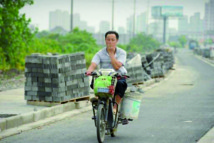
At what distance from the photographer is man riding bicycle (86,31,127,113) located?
962 centimetres

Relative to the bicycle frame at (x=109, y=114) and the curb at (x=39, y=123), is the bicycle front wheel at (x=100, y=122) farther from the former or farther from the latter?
the curb at (x=39, y=123)

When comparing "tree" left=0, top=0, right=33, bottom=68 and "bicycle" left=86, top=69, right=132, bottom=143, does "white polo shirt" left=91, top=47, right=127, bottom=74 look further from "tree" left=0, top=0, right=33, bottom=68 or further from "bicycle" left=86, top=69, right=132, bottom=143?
"tree" left=0, top=0, right=33, bottom=68

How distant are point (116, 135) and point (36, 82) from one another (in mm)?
4278

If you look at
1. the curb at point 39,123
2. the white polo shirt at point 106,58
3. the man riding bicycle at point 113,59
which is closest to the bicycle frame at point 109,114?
the man riding bicycle at point 113,59

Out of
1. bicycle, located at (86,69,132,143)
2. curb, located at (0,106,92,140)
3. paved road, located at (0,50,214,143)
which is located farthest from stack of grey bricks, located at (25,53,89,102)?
bicycle, located at (86,69,132,143)

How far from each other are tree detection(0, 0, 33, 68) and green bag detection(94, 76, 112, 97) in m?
17.4

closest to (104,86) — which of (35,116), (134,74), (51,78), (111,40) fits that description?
(111,40)

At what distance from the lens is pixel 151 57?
30281 millimetres

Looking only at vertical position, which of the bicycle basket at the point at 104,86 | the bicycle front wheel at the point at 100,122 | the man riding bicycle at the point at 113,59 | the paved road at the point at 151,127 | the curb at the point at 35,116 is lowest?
the paved road at the point at 151,127

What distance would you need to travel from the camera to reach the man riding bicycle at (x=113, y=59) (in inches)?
379

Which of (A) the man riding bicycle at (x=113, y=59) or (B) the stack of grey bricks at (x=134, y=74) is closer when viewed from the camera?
(A) the man riding bicycle at (x=113, y=59)

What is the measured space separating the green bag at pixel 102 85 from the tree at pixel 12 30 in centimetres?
1738

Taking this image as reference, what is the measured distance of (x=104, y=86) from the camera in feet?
29.3

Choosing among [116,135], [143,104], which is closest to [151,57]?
[143,104]
